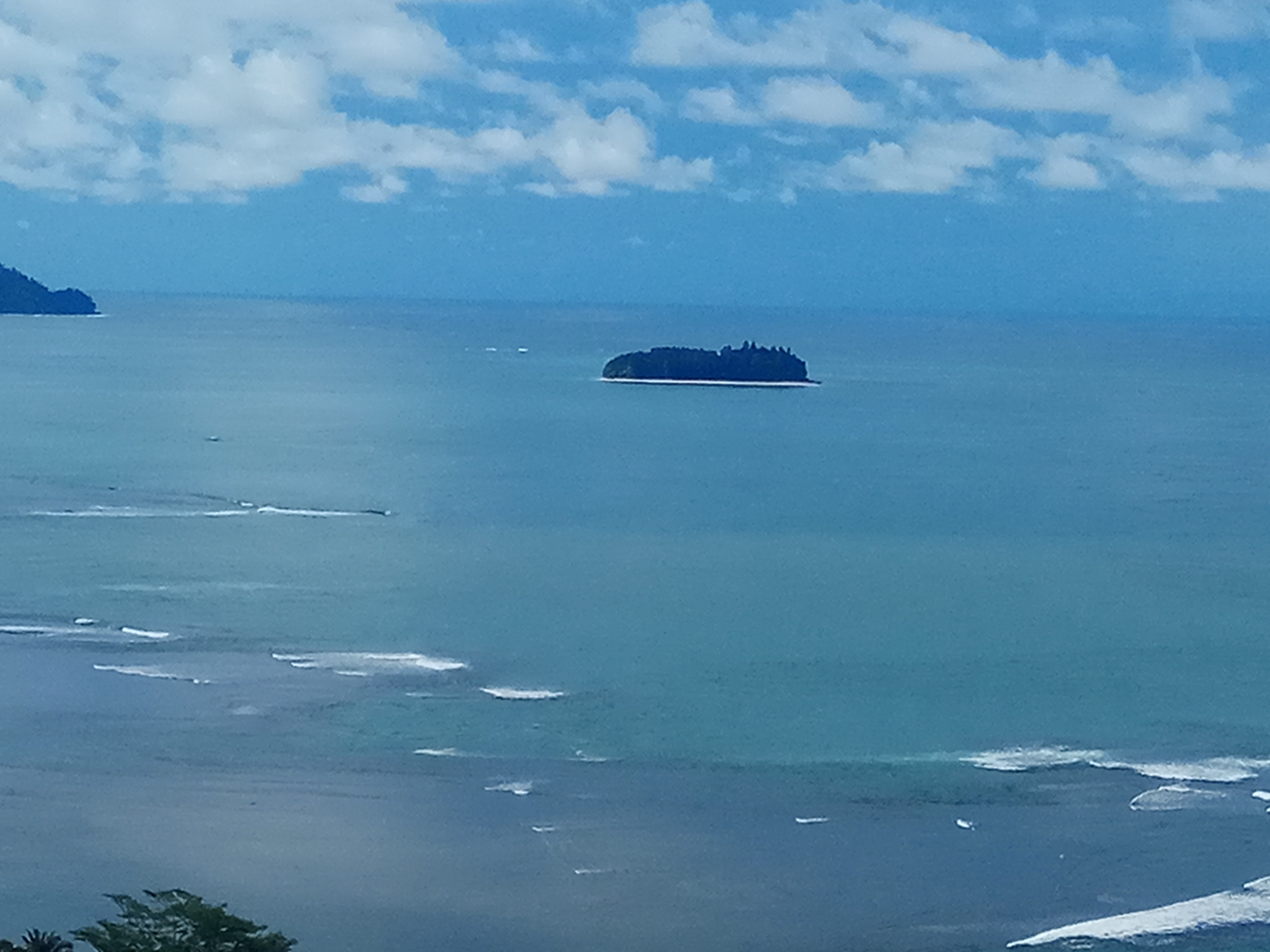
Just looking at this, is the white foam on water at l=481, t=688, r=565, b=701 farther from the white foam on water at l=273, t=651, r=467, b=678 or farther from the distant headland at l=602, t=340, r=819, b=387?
the distant headland at l=602, t=340, r=819, b=387

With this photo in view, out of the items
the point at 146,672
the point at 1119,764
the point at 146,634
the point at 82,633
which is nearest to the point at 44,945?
the point at 146,672

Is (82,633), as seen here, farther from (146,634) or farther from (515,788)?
(515,788)

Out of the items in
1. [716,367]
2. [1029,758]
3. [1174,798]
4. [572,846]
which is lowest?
[572,846]

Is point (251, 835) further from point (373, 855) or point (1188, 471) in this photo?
point (1188, 471)

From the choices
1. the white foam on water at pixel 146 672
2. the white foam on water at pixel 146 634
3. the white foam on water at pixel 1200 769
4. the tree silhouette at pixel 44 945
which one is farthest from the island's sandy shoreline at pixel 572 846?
the white foam on water at pixel 146 634

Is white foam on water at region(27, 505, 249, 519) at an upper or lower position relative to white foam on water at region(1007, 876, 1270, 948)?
upper

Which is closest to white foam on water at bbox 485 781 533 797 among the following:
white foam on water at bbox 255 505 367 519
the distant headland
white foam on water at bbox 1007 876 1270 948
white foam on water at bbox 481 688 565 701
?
white foam on water at bbox 481 688 565 701

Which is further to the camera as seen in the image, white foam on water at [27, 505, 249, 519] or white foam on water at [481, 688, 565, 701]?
white foam on water at [27, 505, 249, 519]
